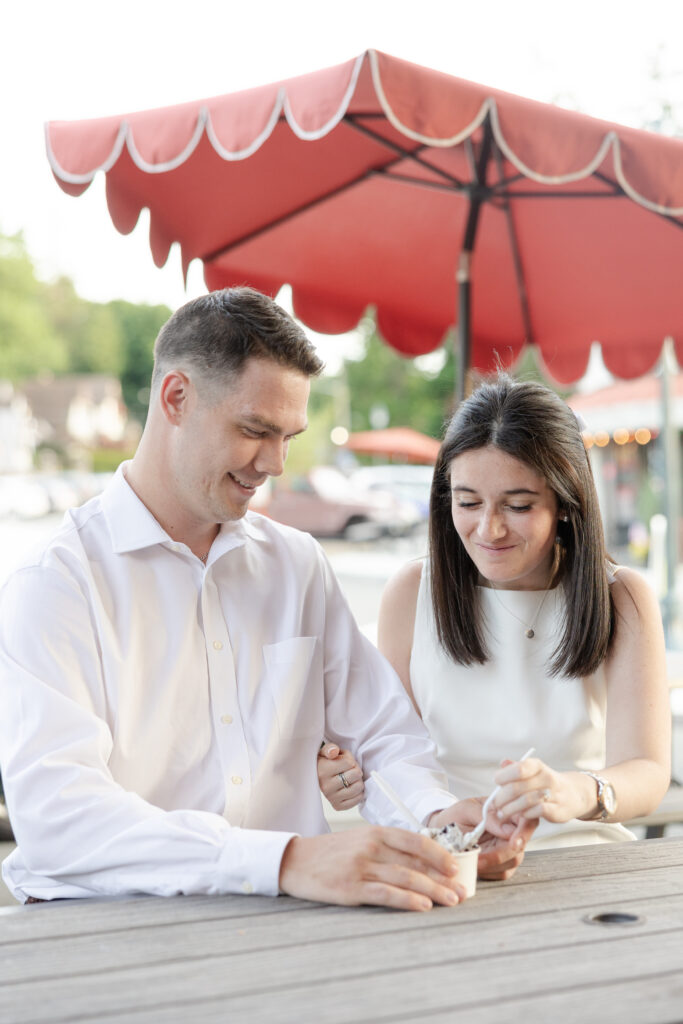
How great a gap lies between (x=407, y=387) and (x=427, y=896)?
121ft

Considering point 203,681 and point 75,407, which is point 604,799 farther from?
point 75,407

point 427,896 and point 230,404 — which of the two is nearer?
point 427,896

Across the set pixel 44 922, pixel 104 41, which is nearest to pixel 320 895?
pixel 44 922

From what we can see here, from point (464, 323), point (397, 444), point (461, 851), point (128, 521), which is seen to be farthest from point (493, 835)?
point (397, 444)

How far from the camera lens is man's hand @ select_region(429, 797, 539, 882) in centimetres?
177

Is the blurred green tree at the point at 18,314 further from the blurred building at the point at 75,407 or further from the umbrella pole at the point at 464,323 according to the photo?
the umbrella pole at the point at 464,323

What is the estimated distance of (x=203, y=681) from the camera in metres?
2.13

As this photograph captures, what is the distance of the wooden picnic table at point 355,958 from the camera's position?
1285 mm

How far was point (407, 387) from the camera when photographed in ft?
125

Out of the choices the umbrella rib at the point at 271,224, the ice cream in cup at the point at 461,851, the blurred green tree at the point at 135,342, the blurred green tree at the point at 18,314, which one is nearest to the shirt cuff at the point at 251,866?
the ice cream in cup at the point at 461,851

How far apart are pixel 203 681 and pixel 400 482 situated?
23.5 m

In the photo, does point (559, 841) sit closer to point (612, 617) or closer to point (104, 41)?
point (612, 617)

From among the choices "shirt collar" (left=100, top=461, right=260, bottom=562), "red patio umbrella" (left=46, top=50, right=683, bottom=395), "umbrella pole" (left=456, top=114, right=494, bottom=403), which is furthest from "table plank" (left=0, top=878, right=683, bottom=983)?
"umbrella pole" (left=456, top=114, right=494, bottom=403)

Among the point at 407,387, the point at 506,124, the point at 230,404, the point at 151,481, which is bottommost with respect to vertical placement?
the point at 151,481
